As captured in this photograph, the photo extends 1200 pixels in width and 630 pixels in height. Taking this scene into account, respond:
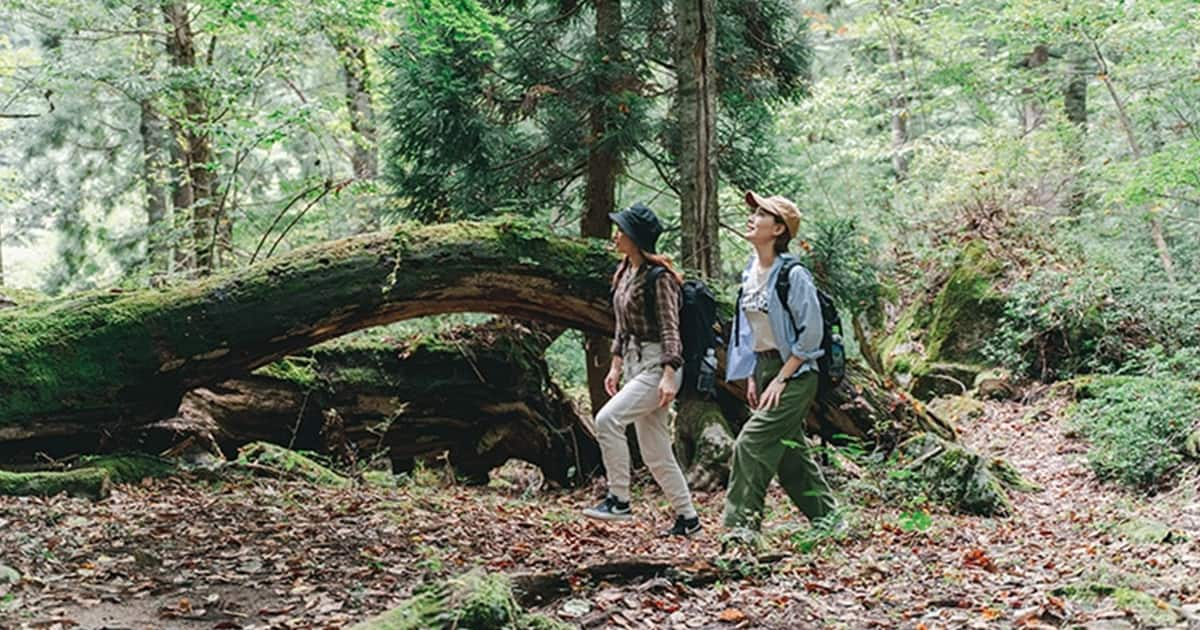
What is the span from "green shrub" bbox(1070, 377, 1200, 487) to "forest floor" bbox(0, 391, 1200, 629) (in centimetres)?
29

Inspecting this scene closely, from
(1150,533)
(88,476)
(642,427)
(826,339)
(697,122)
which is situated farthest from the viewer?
(697,122)

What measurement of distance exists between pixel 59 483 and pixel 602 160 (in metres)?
6.34

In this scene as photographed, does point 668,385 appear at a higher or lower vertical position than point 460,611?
higher

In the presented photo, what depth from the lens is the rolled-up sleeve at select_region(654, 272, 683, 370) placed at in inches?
231

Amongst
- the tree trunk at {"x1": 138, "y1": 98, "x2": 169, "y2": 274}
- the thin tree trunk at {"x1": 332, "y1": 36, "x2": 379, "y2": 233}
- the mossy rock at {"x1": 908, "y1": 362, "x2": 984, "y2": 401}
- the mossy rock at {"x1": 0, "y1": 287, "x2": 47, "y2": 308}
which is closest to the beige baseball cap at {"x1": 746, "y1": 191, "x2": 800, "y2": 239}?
the mossy rock at {"x1": 0, "y1": 287, "x2": 47, "y2": 308}

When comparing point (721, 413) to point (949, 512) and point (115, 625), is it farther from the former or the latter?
point (115, 625)

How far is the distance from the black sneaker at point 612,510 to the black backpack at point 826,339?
162cm

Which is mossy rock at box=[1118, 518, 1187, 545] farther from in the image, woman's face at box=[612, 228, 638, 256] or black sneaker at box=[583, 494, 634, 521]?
woman's face at box=[612, 228, 638, 256]

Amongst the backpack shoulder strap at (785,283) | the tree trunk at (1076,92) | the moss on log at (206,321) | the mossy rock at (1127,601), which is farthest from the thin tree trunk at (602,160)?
the tree trunk at (1076,92)

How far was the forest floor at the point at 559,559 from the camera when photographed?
378 cm

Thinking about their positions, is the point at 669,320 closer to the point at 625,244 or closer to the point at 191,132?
the point at 625,244

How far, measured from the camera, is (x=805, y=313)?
542 centimetres

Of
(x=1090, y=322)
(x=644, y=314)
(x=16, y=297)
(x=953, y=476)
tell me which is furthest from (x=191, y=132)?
(x=1090, y=322)

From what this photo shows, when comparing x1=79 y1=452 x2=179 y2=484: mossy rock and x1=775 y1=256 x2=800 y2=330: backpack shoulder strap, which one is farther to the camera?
x1=79 y1=452 x2=179 y2=484: mossy rock
